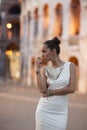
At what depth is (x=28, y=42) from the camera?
37.5 metres

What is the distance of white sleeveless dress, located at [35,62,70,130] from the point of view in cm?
445

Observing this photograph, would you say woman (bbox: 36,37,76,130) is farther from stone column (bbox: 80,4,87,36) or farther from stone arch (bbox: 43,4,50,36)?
stone arch (bbox: 43,4,50,36)

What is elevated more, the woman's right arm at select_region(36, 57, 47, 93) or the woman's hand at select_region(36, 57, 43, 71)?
the woman's hand at select_region(36, 57, 43, 71)

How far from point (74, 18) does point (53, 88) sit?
26.4 m

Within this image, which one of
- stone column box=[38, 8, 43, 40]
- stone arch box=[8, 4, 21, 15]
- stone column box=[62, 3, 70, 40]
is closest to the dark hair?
stone column box=[62, 3, 70, 40]

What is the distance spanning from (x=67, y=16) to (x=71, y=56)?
250 cm

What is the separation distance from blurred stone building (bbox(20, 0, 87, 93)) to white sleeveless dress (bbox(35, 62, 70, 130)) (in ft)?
76.0

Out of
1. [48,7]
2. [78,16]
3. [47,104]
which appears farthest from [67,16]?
[47,104]

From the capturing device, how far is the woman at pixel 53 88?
441 cm

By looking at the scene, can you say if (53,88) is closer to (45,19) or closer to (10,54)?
(45,19)

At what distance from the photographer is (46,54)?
14.4ft

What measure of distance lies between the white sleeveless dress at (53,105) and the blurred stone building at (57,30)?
2316cm

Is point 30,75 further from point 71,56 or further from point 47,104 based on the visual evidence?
point 47,104

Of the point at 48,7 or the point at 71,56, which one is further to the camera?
the point at 48,7
